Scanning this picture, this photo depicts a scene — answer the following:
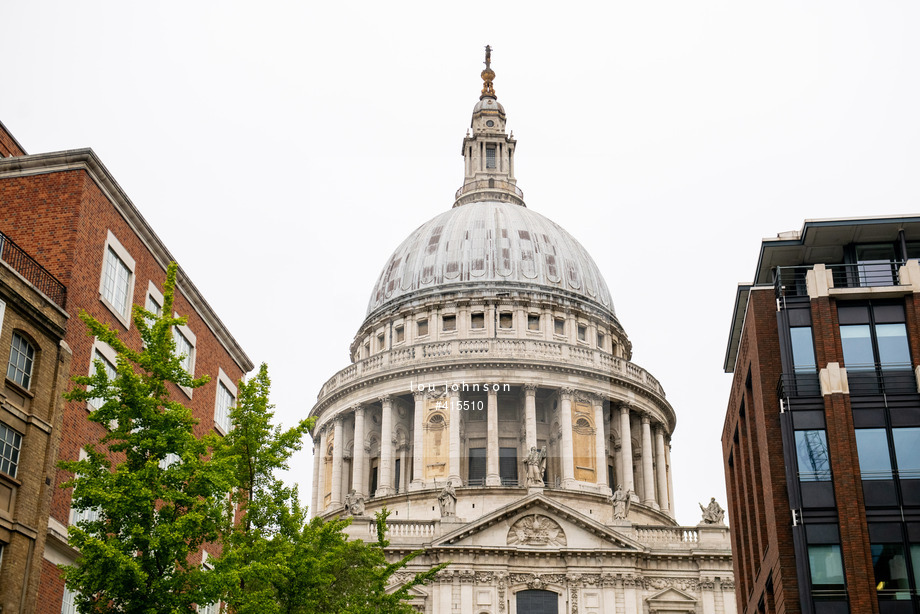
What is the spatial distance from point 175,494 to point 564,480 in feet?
193

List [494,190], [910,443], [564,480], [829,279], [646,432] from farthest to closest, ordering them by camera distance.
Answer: [494,190] < [646,432] < [564,480] < [829,279] < [910,443]

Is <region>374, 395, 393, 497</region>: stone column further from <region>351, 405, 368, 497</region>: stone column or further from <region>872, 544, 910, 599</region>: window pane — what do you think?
<region>872, 544, 910, 599</region>: window pane

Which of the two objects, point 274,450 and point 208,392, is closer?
point 274,450

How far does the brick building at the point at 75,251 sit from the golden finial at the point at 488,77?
76446 millimetres

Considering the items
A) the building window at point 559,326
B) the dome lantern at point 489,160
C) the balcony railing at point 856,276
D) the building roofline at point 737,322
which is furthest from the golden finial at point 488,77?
the balcony railing at point 856,276

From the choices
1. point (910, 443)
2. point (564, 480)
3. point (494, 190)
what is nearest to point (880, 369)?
point (910, 443)

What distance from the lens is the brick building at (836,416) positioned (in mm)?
36844

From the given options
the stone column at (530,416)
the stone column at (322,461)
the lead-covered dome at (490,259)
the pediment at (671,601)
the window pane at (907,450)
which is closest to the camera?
the window pane at (907,450)

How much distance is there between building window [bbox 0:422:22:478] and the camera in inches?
1229

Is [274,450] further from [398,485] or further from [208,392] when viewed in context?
[398,485]

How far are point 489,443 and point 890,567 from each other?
50.3m

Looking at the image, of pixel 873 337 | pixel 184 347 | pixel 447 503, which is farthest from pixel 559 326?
pixel 184 347

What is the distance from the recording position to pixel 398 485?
8888cm

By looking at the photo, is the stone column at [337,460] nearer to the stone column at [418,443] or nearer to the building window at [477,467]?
the stone column at [418,443]
